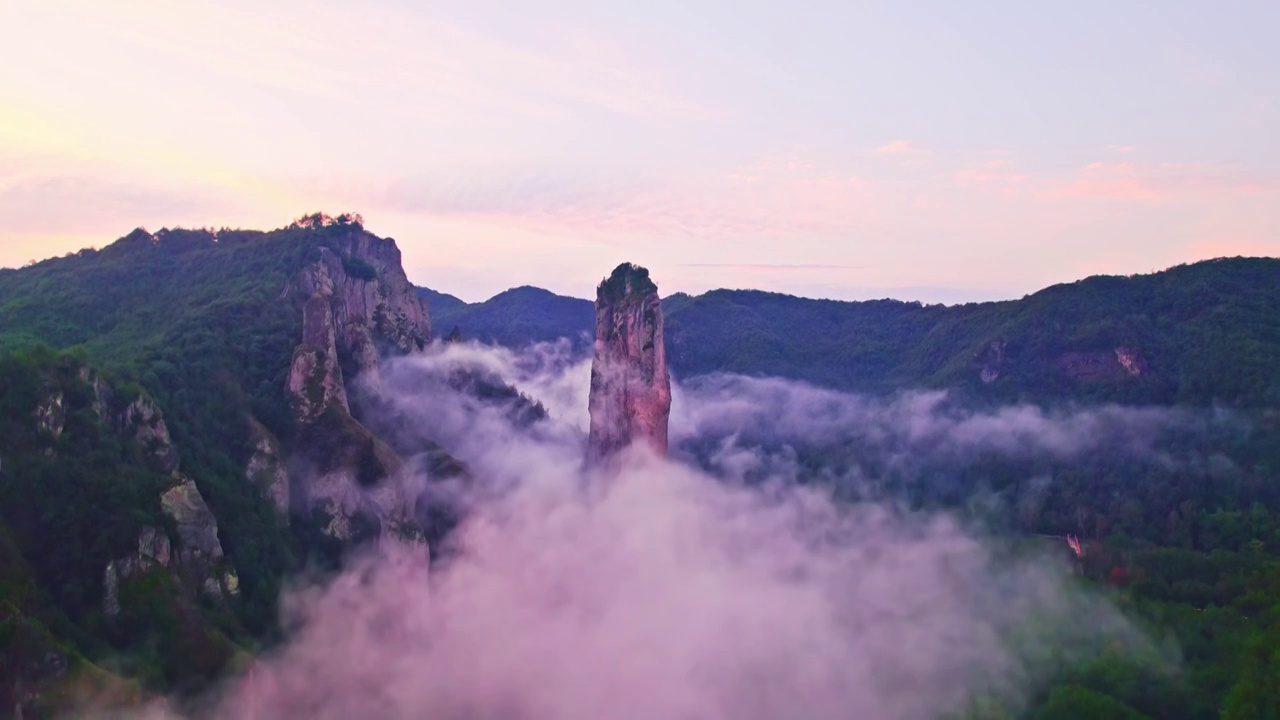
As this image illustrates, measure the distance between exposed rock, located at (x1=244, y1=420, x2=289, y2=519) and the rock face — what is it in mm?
40295

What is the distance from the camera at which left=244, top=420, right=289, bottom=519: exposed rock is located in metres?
80.5

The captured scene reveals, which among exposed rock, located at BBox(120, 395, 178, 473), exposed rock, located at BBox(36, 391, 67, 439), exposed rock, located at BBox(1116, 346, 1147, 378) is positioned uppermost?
exposed rock, located at BBox(1116, 346, 1147, 378)

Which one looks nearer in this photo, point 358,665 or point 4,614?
point 4,614

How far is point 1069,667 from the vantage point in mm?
75750

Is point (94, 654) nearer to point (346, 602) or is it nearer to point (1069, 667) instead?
point (346, 602)

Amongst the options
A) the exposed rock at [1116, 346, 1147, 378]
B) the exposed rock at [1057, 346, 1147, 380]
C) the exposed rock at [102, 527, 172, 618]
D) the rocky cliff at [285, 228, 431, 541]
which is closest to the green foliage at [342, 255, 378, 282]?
the rocky cliff at [285, 228, 431, 541]

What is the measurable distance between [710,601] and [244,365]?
177ft

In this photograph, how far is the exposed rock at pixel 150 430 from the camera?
226 ft

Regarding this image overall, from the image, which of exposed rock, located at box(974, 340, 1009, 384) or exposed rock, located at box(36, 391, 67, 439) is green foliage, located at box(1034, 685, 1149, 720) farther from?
exposed rock, located at box(974, 340, 1009, 384)

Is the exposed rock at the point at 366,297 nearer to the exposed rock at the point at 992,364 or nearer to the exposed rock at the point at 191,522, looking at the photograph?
the exposed rock at the point at 191,522

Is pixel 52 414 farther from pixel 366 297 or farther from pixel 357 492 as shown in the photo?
pixel 366 297

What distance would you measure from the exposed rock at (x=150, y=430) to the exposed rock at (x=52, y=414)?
14.6 ft

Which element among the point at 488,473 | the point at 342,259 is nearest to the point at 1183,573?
the point at 488,473

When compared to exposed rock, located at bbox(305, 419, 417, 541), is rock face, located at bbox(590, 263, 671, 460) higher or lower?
higher
